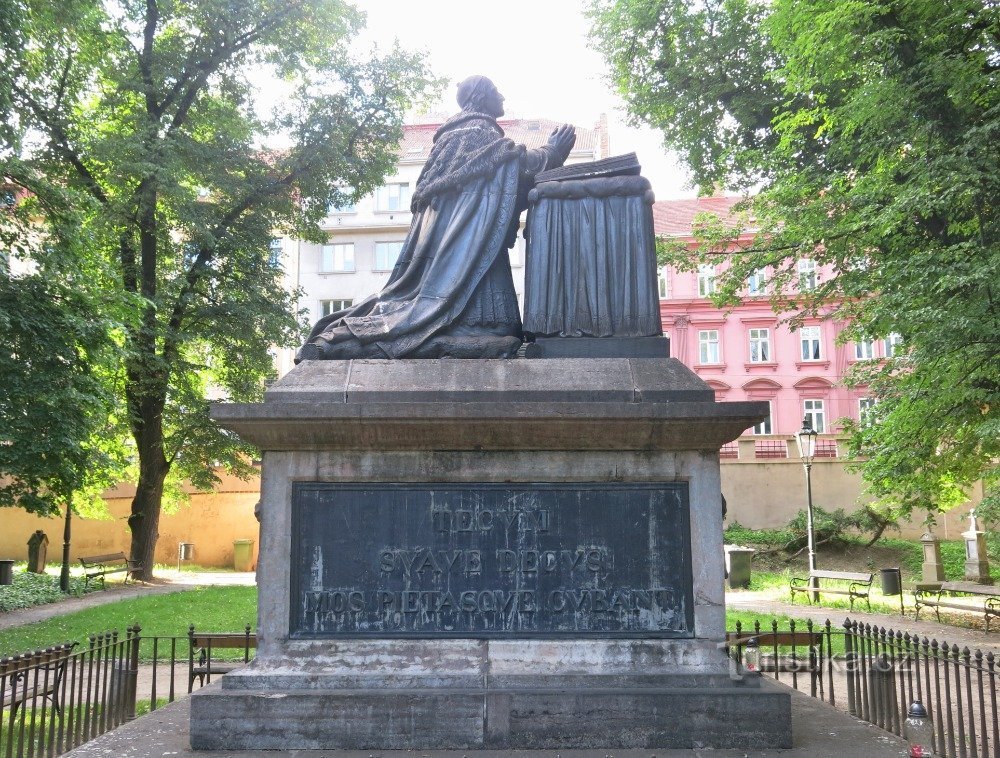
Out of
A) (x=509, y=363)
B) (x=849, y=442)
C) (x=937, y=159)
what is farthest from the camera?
(x=849, y=442)

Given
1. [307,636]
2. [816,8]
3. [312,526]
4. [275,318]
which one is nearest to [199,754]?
[307,636]

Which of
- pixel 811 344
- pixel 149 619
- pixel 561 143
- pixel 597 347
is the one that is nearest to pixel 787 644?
pixel 597 347

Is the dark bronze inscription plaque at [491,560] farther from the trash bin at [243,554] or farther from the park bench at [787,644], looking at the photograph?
the trash bin at [243,554]

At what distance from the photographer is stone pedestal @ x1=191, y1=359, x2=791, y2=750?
5.57m

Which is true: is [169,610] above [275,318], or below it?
below

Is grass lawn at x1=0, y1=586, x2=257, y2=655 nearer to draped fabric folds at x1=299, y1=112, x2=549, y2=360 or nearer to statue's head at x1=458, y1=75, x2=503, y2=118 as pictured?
draped fabric folds at x1=299, y1=112, x2=549, y2=360

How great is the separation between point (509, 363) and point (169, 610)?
14332 mm

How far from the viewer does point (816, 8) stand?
48.9ft

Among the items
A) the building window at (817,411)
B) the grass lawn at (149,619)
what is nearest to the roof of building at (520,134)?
the building window at (817,411)

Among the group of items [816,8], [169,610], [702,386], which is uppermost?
[816,8]

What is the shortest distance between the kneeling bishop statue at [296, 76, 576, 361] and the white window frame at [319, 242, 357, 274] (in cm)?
4082

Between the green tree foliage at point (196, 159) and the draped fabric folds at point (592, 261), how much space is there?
14964 millimetres

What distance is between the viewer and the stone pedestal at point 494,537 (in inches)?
219

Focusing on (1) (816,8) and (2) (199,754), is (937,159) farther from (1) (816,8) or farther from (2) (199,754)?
(2) (199,754)
